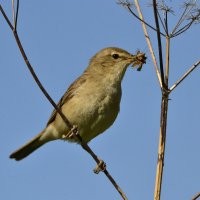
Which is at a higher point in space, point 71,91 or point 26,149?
point 71,91

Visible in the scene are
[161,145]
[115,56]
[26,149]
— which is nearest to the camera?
[161,145]

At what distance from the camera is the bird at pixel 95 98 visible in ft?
19.1

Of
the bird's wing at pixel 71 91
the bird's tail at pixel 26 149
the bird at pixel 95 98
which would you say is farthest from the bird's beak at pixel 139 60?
the bird's tail at pixel 26 149

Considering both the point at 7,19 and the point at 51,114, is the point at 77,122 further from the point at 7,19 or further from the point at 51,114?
the point at 7,19

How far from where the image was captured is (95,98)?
5824 mm

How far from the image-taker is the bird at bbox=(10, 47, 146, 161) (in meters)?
5.81

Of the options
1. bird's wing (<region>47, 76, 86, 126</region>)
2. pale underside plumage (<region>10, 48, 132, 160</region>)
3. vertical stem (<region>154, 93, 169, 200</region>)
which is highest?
bird's wing (<region>47, 76, 86, 126</region>)

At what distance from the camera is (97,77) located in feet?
20.5

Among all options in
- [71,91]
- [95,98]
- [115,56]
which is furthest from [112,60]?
[95,98]

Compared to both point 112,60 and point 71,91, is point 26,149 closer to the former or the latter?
point 71,91

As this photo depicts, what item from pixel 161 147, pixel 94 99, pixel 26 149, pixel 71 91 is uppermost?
pixel 71 91

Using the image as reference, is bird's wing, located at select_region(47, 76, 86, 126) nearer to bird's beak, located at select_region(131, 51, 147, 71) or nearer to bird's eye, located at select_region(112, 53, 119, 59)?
bird's eye, located at select_region(112, 53, 119, 59)

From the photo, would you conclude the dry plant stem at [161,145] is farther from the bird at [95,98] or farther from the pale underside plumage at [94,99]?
the pale underside plumage at [94,99]

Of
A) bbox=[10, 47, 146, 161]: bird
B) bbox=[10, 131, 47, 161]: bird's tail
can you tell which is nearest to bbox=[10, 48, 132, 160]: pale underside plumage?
bbox=[10, 47, 146, 161]: bird
